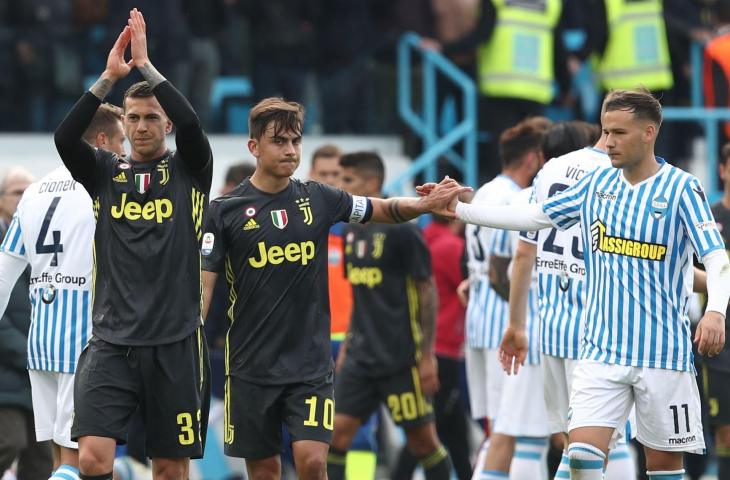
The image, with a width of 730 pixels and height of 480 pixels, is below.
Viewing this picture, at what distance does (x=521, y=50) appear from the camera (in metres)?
14.6

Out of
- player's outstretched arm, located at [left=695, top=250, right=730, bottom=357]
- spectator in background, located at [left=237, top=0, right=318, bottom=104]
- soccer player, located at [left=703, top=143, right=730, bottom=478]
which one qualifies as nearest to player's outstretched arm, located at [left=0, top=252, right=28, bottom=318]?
player's outstretched arm, located at [left=695, top=250, right=730, bottom=357]

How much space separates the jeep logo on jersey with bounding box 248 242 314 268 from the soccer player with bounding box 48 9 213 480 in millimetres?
361

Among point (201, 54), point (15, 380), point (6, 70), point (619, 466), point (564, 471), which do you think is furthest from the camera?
point (201, 54)

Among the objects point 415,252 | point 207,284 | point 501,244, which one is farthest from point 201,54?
point 207,284

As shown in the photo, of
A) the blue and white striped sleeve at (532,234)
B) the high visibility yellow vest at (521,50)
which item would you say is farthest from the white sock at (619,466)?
the high visibility yellow vest at (521,50)

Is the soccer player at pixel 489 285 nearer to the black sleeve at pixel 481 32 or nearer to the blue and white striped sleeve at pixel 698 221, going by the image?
the blue and white striped sleeve at pixel 698 221

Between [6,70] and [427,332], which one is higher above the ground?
[6,70]

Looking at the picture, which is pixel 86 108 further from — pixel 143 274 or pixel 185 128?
pixel 143 274

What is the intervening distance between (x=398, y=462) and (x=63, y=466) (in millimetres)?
4155

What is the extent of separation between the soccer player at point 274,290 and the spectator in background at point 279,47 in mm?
6739

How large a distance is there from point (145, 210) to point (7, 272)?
1436mm

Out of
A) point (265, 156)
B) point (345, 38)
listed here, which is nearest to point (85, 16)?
point (345, 38)

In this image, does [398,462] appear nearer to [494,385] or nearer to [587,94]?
[494,385]

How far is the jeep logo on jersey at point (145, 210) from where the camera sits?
7.79 m
